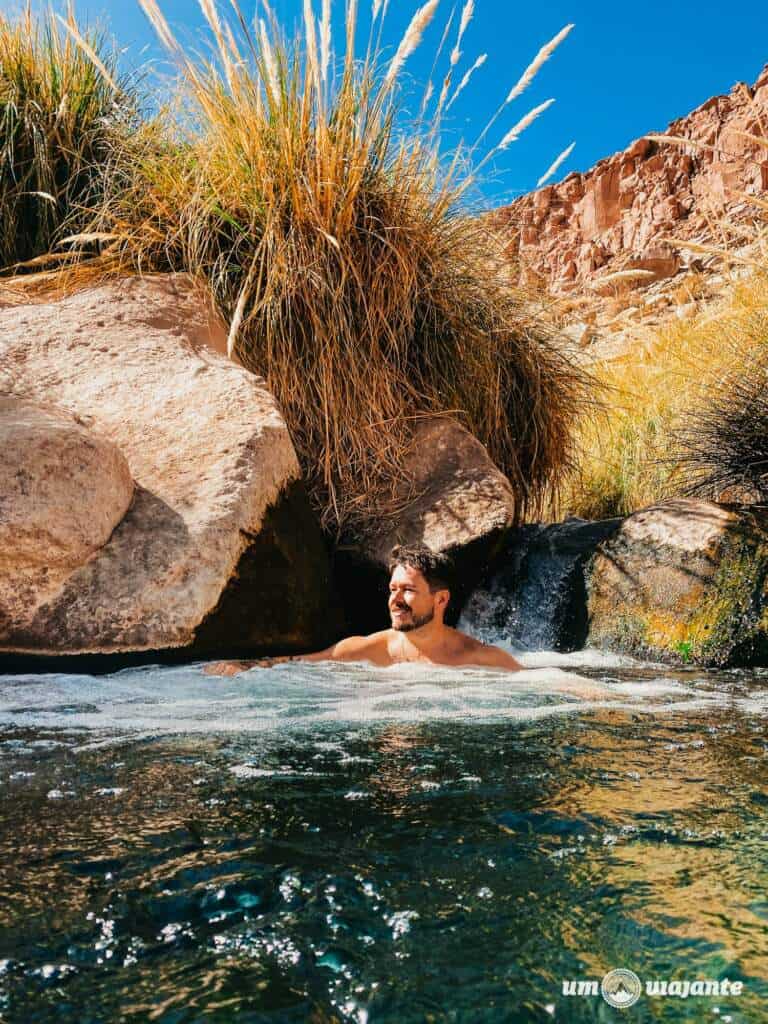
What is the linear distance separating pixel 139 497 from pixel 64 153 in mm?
2492

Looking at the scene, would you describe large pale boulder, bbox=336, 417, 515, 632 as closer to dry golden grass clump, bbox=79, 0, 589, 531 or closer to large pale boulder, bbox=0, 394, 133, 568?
dry golden grass clump, bbox=79, 0, 589, 531

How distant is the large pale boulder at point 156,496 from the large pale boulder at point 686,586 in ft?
4.26

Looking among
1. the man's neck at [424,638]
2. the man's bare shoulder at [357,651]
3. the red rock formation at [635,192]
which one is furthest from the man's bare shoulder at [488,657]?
the red rock formation at [635,192]

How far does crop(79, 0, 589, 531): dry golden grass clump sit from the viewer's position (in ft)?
13.8

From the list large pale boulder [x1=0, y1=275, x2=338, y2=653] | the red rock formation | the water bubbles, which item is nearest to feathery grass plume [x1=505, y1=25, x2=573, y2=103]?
large pale boulder [x1=0, y1=275, x2=338, y2=653]

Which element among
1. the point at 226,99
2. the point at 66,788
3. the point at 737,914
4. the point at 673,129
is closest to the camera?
the point at 737,914

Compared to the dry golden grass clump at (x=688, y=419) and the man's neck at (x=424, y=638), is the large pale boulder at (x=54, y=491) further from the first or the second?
the dry golden grass clump at (x=688, y=419)

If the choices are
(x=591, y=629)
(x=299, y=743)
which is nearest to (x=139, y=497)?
(x=299, y=743)

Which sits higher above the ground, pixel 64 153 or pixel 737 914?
pixel 64 153

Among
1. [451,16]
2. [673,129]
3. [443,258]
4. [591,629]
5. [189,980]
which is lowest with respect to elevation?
[189,980]

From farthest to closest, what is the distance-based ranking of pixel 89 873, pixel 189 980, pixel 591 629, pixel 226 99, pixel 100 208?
pixel 100 208, pixel 226 99, pixel 591 629, pixel 89 873, pixel 189 980

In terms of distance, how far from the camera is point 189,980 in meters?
0.96

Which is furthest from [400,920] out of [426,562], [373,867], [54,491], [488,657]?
[426,562]

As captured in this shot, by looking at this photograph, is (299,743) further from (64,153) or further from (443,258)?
(64,153)
